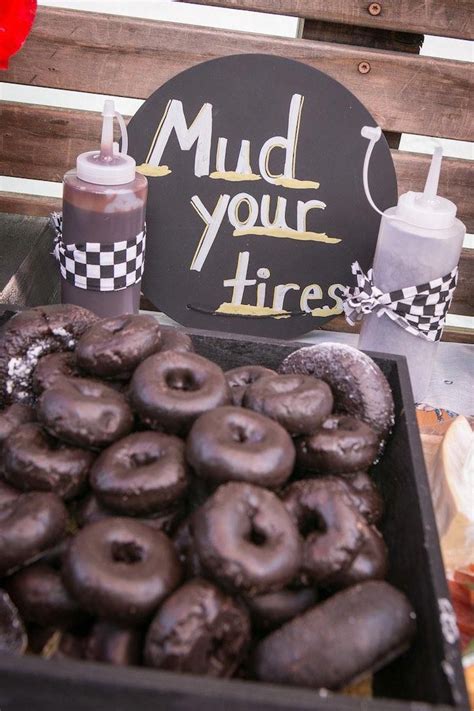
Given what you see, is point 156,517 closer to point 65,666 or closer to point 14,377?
point 65,666

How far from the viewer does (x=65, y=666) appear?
662mm

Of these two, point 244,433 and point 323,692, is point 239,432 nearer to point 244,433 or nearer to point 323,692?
point 244,433

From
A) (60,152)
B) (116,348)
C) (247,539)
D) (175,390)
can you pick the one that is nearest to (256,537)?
(247,539)

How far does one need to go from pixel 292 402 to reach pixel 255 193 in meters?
0.89

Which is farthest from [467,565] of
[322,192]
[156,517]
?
[322,192]

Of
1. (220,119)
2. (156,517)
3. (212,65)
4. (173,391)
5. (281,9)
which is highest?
(281,9)

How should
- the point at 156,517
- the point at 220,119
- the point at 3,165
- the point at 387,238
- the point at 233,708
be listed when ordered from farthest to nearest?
the point at 3,165 < the point at 220,119 < the point at 387,238 < the point at 156,517 < the point at 233,708

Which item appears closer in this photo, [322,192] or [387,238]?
[387,238]

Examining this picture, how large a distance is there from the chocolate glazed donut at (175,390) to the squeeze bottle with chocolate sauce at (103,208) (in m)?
0.55

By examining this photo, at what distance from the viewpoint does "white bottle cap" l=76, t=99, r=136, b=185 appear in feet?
4.61

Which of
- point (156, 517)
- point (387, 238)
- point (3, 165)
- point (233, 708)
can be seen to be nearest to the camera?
point (233, 708)

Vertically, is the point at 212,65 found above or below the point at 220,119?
above

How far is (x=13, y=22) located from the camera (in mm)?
1334

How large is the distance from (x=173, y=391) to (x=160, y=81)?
1.06 m
